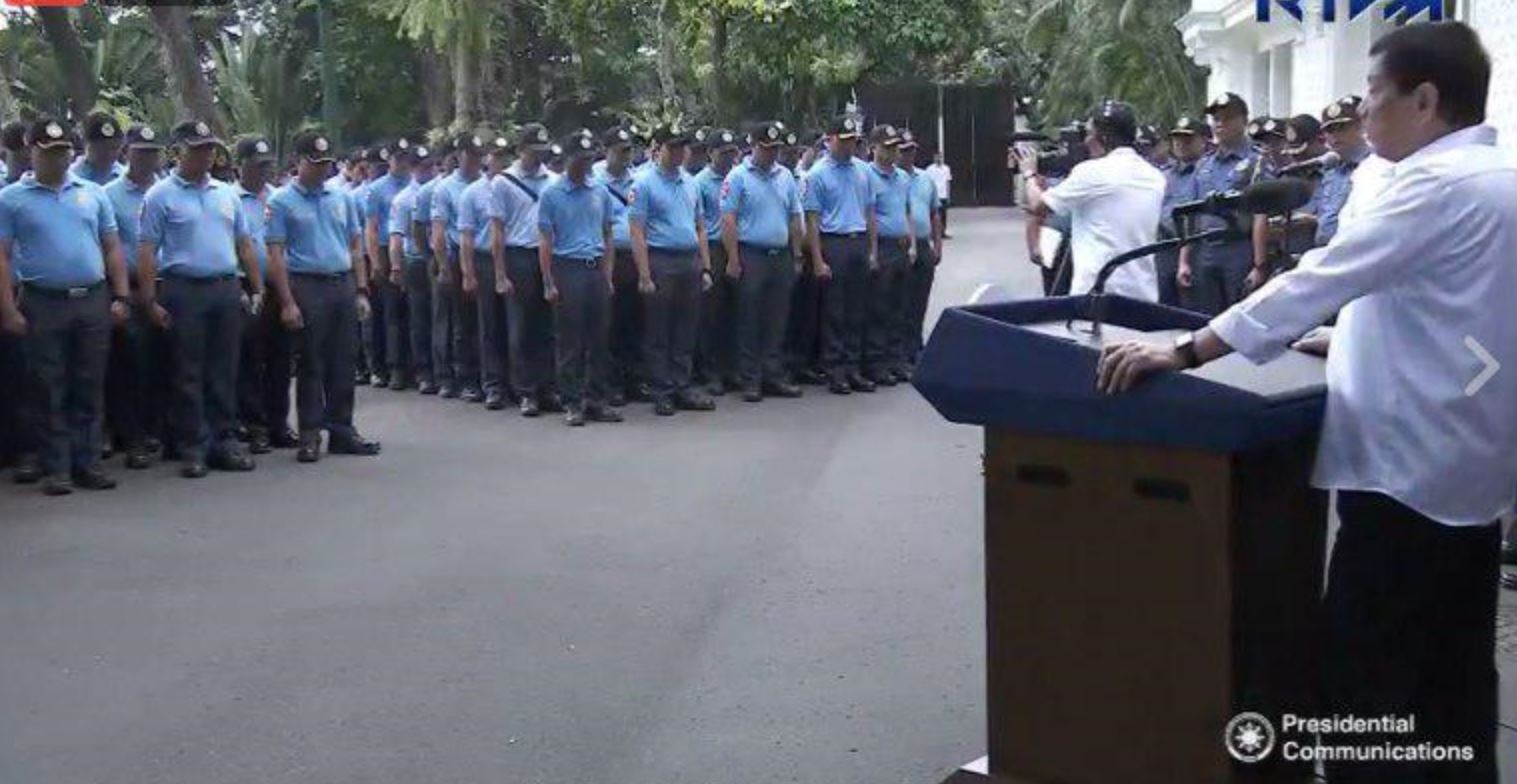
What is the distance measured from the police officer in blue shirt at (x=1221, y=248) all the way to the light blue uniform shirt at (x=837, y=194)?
2517 mm

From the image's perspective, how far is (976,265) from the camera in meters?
24.0

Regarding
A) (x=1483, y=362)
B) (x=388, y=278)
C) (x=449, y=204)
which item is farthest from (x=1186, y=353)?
(x=388, y=278)

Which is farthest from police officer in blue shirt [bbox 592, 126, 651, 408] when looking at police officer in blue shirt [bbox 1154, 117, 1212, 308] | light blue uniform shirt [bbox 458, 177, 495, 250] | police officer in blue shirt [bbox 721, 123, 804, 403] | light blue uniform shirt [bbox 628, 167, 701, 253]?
police officer in blue shirt [bbox 1154, 117, 1212, 308]

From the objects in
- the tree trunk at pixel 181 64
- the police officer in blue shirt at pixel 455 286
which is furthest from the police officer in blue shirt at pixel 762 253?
the tree trunk at pixel 181 64

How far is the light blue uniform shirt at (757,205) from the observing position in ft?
40.0

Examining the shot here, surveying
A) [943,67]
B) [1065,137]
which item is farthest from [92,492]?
[943,67]

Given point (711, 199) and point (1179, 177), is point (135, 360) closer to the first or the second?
point (711, 199)

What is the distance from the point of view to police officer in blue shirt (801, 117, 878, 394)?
12.5 metres

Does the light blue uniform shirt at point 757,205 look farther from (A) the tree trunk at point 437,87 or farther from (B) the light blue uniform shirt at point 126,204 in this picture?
(A) the tree trunk at point 437,87

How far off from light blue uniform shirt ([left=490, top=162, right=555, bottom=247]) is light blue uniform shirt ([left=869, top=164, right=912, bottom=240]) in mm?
2451

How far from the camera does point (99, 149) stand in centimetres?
1005

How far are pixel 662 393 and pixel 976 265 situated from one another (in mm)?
12756

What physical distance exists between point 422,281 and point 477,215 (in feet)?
4.31

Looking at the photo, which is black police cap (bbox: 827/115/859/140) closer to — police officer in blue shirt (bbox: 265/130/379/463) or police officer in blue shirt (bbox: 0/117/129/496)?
police officer in blue shirt (bbox: 265/130/379/463)
